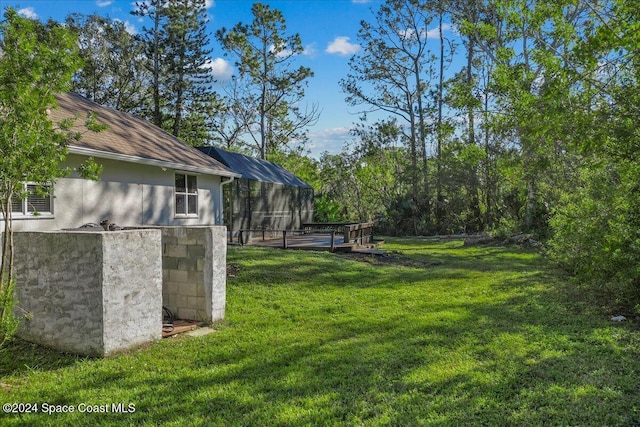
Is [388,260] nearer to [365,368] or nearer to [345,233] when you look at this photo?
[345,233]

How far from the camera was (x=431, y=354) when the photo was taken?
4.97m

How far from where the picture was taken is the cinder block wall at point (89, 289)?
4934mm

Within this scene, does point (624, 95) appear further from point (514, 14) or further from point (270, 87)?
point (270, 87)

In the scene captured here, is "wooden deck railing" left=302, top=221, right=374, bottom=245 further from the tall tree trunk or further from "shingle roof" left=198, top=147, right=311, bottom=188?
the tall tree trunk

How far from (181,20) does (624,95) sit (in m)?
26.7

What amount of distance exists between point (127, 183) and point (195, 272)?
186 inches

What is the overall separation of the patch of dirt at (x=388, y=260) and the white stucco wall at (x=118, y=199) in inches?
187

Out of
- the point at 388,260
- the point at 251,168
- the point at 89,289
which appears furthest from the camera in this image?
the point at 251,168

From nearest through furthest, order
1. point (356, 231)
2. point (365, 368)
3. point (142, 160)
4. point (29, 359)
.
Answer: point (365, 368) → point (29, 359) → point (142, 160) → point (356, 231)

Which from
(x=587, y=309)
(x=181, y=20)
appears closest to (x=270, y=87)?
(x=181, y=20)

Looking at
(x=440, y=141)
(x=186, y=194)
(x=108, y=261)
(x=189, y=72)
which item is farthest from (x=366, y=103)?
(x=108, y=261)

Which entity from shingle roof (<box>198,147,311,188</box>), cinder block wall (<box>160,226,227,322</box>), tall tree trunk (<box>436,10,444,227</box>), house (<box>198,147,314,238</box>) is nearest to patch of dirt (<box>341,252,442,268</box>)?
house (<box>198,147,314,238</box>)

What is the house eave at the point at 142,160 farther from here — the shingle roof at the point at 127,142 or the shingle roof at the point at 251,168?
the shingle roof at the point at 251,168

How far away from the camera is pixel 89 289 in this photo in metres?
4.93
